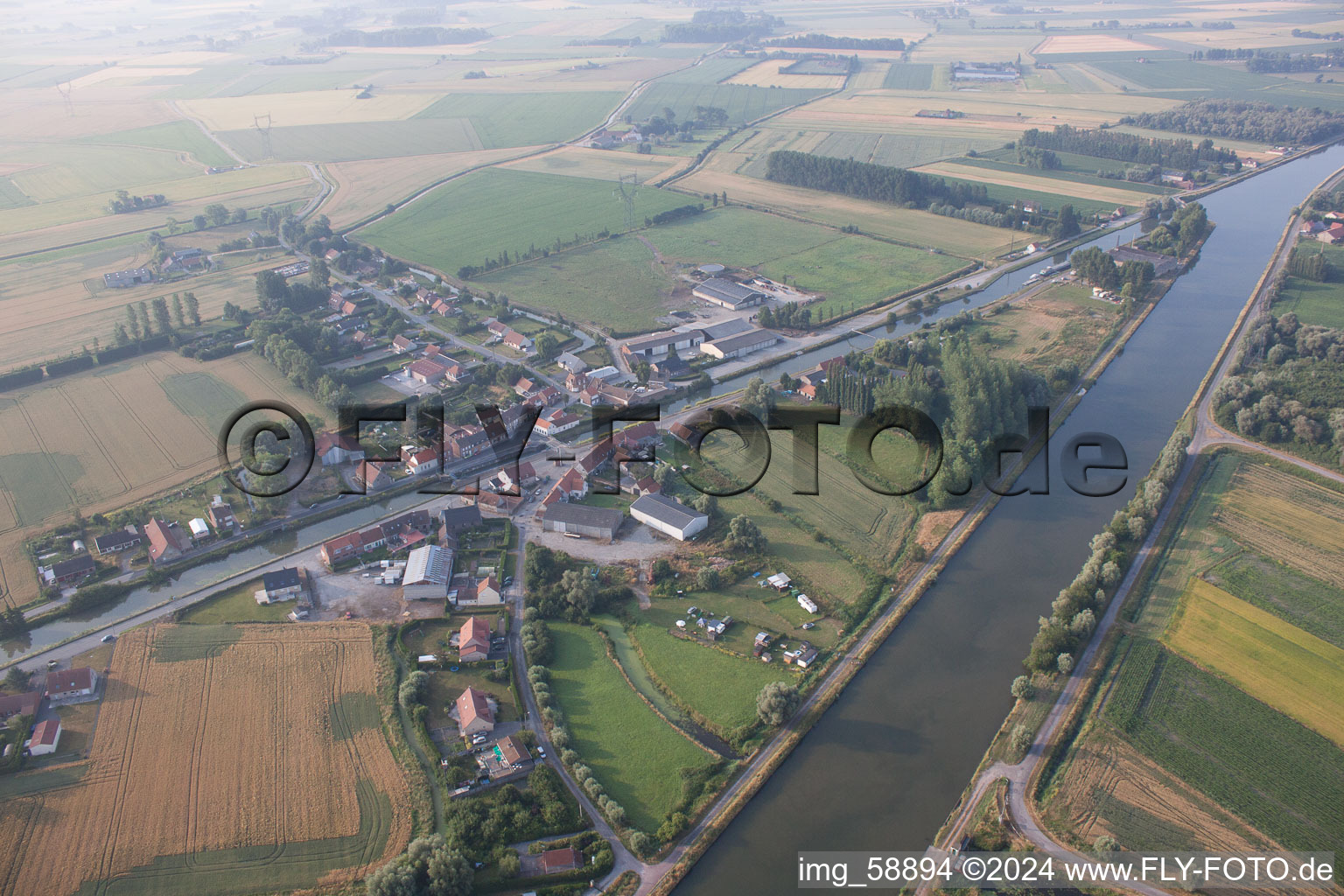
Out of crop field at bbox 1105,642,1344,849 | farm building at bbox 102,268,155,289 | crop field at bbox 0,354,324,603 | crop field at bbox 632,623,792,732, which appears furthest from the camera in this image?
farm building at bbox 102,268,155,289

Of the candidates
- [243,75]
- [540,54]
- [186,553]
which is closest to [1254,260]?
[186,553]

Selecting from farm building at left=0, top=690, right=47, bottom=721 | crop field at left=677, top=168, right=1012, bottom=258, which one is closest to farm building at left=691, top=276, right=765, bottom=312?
crop field at left=677, top=168, right=1012, bottom=258

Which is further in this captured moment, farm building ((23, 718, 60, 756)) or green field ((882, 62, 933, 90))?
green field ((882, 62, 933, 90))

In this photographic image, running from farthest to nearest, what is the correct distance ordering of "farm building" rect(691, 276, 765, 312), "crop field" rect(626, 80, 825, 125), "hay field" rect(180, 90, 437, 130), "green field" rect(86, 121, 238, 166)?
"crop field" rect(626, 80, 825, 125), "hay field" rect(180, 90, 437, 130), "green field" rect(86, 121, 238, 166), "farm building" rect(691, 276, 765, 312)

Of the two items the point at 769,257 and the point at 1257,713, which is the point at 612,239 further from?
the point at 1257,713

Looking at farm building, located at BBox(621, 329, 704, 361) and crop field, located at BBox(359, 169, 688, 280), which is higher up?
crop field, located at BBox(359, 169, 688, 280)

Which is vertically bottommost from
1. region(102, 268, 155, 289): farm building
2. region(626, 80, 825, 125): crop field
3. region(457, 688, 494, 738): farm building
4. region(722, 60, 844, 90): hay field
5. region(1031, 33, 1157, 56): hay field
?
region(457, 688, 494, 738): farm building

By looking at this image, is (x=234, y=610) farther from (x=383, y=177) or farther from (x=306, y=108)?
(x=306, y=108)

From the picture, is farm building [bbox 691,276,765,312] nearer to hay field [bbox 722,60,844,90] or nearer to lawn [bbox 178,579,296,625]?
lawn [bbox 178,579,296,625]
